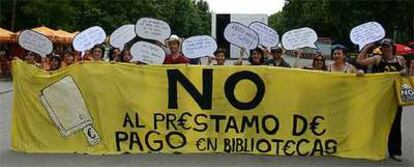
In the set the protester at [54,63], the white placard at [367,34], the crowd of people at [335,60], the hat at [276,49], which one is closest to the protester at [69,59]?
the crowd of people at [335,60]

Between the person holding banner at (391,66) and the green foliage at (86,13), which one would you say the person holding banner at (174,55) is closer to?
the person holding banner at (391,66)

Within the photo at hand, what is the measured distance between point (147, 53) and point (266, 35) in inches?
78.5

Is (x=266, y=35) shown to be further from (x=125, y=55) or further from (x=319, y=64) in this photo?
(x=125, y=55)

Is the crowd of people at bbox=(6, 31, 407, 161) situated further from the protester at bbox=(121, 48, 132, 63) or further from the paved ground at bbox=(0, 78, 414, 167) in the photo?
the paved ground at bbox=(0, 78, 414, 167)

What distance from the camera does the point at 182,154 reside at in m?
8.80

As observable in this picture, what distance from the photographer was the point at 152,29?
9.50 m

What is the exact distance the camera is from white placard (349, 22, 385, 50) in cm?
937

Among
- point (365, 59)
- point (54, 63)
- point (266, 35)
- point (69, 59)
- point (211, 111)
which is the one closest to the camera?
point (211, 111)

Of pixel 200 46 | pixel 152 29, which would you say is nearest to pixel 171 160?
pixel 200 46

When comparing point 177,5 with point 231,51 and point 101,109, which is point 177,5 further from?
point 101,109

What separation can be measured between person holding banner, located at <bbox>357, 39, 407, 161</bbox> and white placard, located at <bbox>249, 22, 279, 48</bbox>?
139cm

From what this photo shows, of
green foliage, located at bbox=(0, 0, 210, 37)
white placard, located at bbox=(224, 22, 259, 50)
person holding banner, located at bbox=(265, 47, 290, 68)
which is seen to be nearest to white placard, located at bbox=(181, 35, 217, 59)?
white placard, located at bbox=(224, 22, 259, 50)

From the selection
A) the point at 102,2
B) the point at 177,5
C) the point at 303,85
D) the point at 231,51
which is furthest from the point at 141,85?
the point at 177,5

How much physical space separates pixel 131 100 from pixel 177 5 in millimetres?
93832
